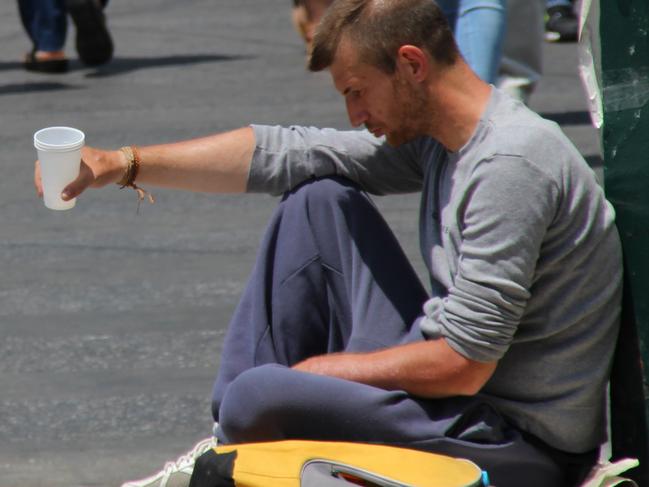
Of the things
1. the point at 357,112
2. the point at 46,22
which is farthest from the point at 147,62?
the point at 357,112

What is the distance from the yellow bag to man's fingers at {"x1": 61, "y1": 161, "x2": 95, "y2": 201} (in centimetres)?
72

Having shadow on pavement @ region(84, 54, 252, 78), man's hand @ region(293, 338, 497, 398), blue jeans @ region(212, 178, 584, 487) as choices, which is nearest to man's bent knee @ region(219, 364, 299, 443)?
blue jeans @ region(212, 178, 584, 487)

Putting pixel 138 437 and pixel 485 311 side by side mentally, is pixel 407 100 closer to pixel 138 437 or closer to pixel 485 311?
pixel 485 311

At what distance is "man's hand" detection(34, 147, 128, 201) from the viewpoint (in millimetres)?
3000

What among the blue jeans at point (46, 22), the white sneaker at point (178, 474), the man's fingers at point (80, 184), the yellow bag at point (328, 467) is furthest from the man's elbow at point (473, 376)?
the blue jeans at point (46, 22)

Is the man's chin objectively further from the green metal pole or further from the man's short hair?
the green metal pole

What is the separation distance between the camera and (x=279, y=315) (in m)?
3.01

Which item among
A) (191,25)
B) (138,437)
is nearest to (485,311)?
(138,437)

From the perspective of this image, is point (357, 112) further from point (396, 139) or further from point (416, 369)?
point (416, 369)

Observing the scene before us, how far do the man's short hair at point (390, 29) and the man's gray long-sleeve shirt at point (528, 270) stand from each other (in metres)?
0.16

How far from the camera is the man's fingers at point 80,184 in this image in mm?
2988

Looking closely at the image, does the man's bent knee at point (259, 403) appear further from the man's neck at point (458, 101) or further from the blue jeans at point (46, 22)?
the blue jeans at point (46, 22)

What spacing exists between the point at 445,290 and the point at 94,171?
2.75ft

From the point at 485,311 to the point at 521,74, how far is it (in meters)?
3.99
